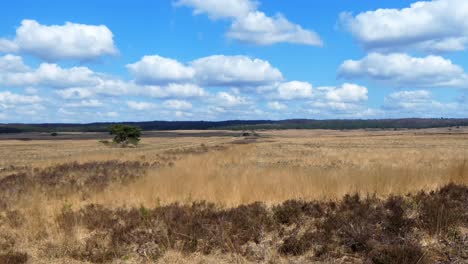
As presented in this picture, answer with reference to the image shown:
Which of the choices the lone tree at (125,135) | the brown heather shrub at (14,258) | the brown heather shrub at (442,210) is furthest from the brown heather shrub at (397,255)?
the lone tree at (125,135)

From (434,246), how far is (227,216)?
3.67m

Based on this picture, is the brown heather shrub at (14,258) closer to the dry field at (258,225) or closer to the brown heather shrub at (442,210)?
the dry field at (258,225)

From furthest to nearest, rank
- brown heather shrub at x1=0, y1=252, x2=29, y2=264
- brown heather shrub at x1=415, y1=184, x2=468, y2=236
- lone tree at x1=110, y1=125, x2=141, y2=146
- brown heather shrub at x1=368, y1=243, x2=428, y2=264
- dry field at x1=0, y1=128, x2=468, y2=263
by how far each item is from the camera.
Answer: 1. lone tree at x1=110, y1=125, x2=141, y2=146
2. brown heather shrub at x1=415, y1=184, x2=468, y2=236
3. dry field at x1=0, y1=128, x2=468, y2=263
4. brown heather shrub at x1=0, y1=252, x2=29, y2=264
5. brown heather shrub at x1=368, y1=243, x2=428, y2=264

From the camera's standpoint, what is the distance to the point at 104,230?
926cm

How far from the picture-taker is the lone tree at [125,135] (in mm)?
93438

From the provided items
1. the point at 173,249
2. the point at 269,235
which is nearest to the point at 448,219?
the point at 269,235

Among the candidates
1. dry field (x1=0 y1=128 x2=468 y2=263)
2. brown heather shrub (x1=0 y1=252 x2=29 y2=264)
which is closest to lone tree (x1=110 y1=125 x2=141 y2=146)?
dry field (x1=0 y1=128 x2=468 y2=263)

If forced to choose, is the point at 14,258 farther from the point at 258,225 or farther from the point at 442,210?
the point at 442,210

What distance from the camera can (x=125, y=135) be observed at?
94.1 metres

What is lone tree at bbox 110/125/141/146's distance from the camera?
9344 cm

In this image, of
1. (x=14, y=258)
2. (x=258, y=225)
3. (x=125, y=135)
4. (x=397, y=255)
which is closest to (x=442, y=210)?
(x=397, y=255)

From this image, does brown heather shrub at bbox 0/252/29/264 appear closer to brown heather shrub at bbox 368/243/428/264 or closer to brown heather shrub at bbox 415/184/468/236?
brown heather shrub at bbox 368/243/428/264

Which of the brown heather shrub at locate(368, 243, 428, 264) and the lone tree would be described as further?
the lone tree

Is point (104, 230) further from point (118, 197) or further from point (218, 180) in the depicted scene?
point (218, 180)
